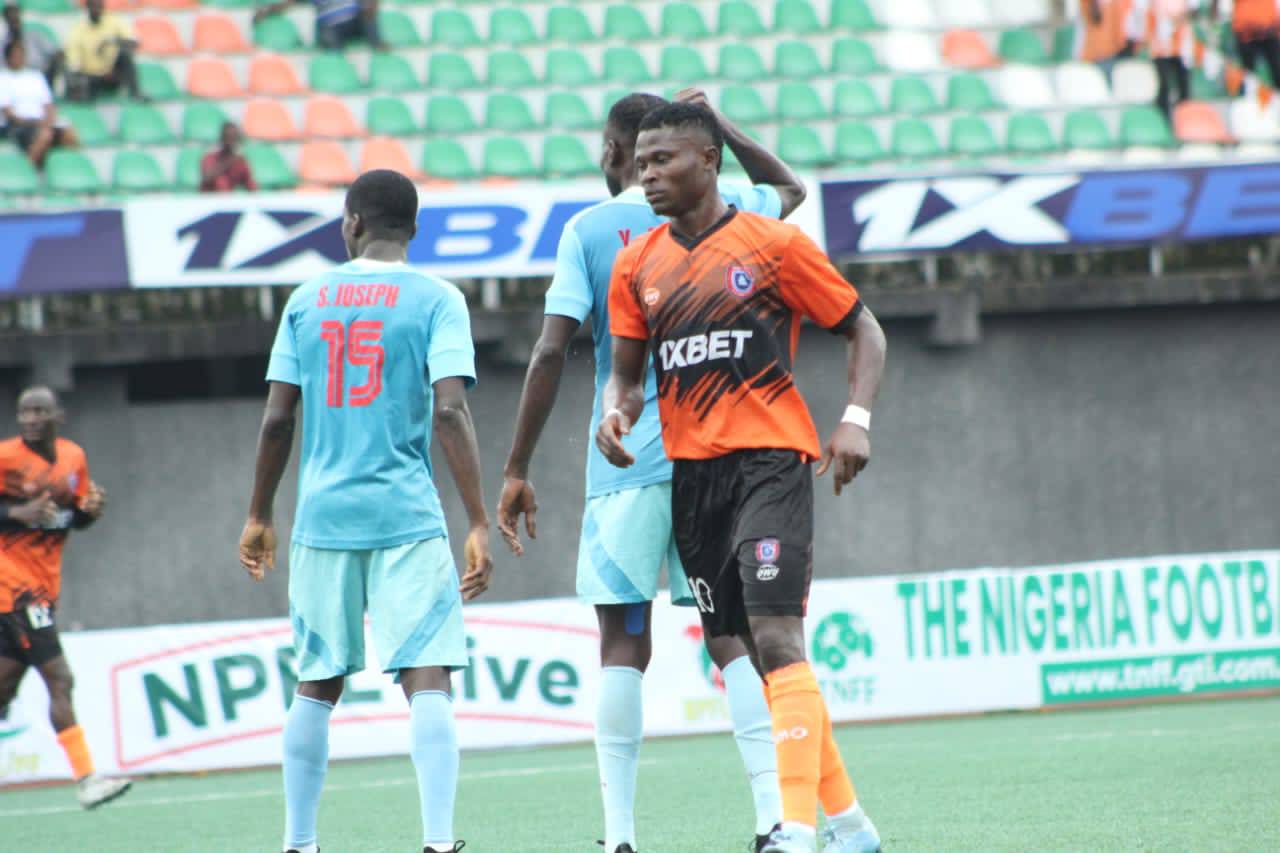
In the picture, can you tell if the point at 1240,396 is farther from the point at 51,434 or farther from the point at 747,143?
the point at 747,143

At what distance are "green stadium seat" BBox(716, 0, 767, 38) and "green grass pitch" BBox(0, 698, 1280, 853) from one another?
8714 millimetres

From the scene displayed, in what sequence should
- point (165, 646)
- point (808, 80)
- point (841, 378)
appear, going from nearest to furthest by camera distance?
1. point (165, 646)
2. point (841, 378)
3. point (808, 80)

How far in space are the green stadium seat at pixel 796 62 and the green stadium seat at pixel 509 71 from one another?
2470 mm

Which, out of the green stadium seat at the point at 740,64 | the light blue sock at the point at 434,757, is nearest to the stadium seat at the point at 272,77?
the green stadium seat at the point at 740,64

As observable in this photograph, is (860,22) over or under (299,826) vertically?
over

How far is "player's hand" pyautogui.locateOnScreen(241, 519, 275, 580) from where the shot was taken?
566 cm

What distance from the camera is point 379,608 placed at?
558cm

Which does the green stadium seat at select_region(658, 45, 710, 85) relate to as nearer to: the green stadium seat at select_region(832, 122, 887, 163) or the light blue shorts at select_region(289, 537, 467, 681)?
the green stadium seat at select_region(832, 122, 887, 163)

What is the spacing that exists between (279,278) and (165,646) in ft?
9.79

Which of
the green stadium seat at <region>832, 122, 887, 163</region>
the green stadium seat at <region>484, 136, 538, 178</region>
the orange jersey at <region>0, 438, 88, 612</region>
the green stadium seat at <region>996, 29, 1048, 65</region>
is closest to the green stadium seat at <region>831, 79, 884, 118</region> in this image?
the green stadium seat at <region>832, 122, 887, 163</region>

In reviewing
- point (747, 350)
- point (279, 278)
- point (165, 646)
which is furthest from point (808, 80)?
point (747, 350)

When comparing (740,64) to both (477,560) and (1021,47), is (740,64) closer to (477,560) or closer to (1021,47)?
(1021,47)

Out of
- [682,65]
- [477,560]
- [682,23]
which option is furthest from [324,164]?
[477,560]

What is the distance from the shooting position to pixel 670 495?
5785mm
